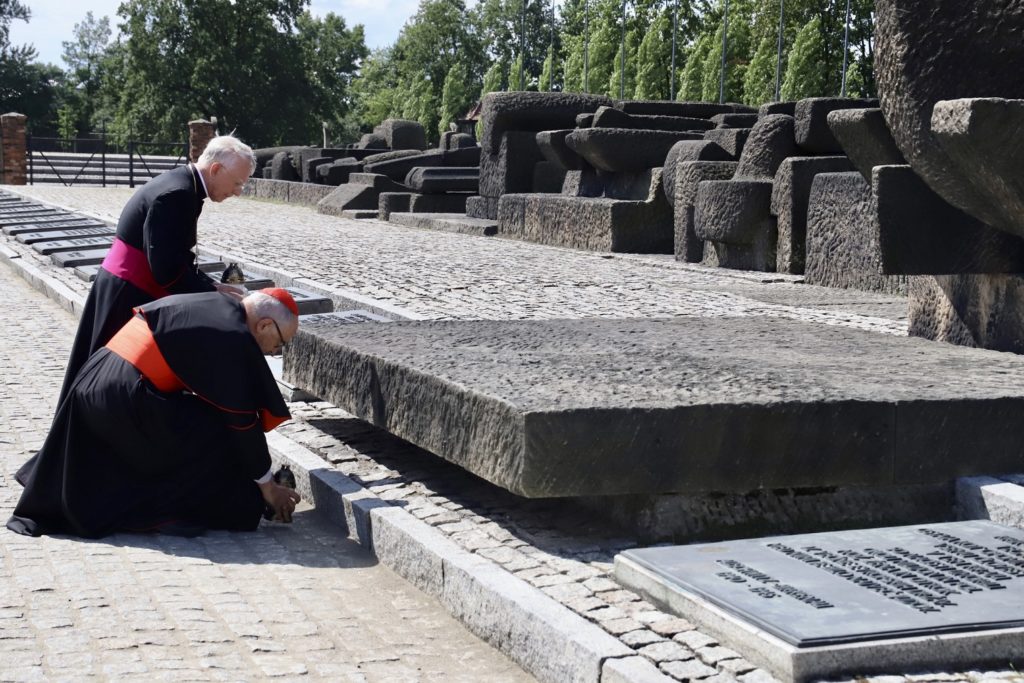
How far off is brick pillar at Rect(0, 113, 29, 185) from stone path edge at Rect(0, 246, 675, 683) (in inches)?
1435

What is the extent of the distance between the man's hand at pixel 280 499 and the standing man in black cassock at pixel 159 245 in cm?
92

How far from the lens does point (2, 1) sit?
71.9m

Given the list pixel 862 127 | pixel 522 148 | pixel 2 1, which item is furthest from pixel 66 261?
pixel 2 1

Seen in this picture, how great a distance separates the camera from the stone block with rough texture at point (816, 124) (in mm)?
12117

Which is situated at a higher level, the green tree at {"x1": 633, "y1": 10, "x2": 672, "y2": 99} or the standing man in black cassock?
the green tree at {"x1": 633, "y1": 10, "x2": 672, "y2": 99}

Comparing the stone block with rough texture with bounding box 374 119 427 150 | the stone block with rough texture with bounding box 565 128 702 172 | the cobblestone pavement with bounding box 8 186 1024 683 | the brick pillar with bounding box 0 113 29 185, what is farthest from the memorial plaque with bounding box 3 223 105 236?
the brick pillar with bounding box 0 113 29 185

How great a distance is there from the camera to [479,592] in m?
3.82

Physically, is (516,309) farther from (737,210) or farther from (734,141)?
(734,141)

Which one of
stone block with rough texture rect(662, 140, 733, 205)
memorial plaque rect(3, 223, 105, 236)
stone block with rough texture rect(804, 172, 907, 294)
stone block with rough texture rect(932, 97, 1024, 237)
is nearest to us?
stone block with rough texture rect(932, 97, 1024, 237)

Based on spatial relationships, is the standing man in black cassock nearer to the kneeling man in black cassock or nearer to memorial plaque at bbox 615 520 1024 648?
the kneeling man in black cassock

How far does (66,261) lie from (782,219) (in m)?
6.98

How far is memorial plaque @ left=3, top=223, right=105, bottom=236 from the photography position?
1864 cm

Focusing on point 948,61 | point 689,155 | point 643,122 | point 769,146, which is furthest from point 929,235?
point 643,122

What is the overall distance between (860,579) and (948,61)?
10.5 feet
